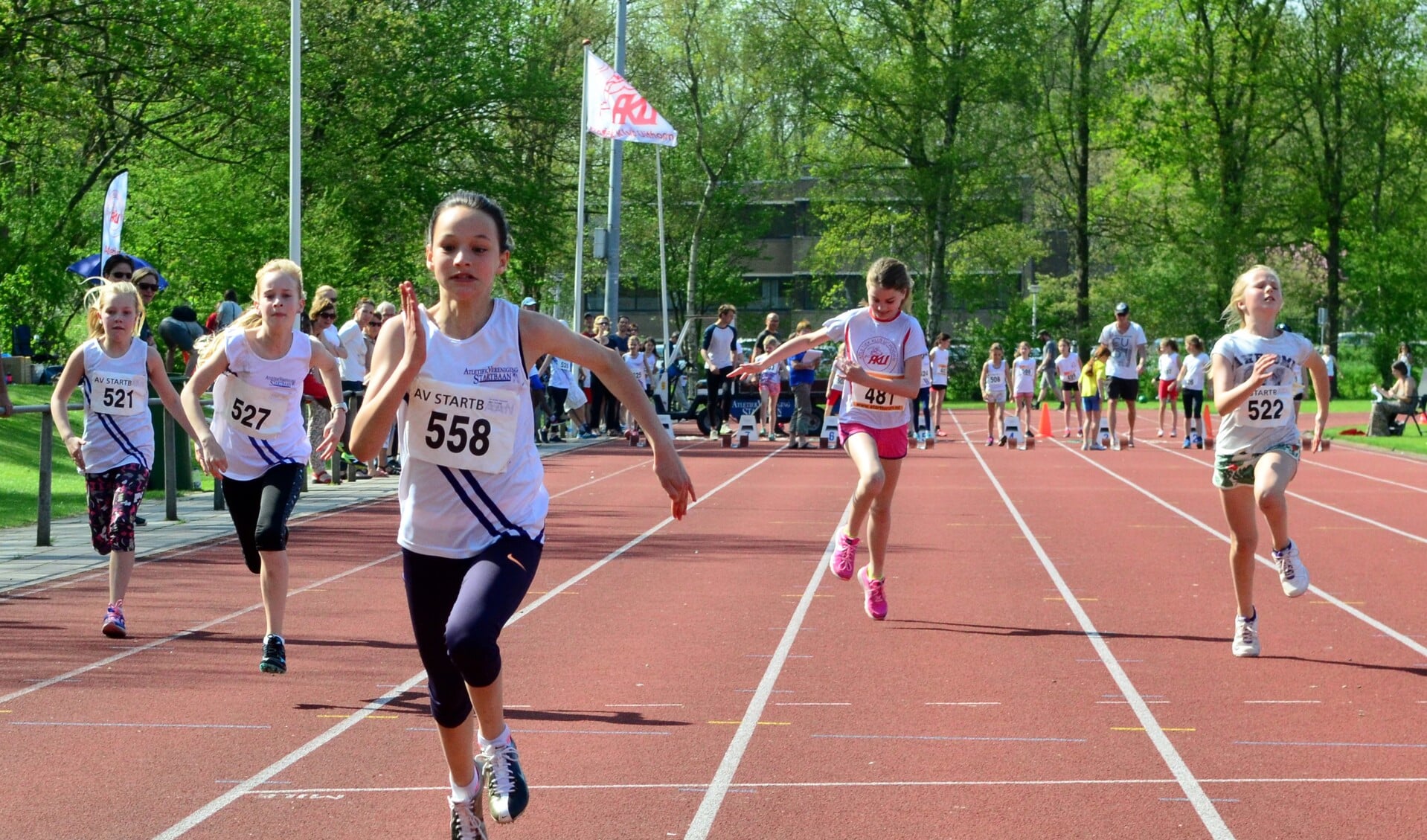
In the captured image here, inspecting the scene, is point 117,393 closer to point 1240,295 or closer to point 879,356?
point 879,356

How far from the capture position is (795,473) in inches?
821

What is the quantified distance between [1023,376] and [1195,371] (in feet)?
12.1

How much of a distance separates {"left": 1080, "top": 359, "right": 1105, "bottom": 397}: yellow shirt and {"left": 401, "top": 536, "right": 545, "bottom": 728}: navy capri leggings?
22.1 meters

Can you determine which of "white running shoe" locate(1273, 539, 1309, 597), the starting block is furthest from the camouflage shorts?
the starting block

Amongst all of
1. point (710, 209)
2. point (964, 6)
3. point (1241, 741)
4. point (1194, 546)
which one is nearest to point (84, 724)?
point (1241, 741)

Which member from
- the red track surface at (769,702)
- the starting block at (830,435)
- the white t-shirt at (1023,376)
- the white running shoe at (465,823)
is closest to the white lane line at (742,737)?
the red track surface at (769,702)

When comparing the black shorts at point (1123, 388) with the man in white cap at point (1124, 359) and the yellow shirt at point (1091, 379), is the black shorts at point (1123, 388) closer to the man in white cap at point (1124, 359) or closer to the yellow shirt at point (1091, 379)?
the man in white cap at point (1124, 359)

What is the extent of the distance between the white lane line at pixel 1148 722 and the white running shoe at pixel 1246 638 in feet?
1.94

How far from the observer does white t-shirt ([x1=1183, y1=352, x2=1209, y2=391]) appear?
82.7ft

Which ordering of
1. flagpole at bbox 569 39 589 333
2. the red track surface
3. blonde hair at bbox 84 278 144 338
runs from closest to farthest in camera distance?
1. the red track surface
2. blonde hair at bbox 84 278 144 338
3. flagpole at bbox 569 39 589 333

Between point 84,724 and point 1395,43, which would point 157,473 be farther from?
point 1395,43

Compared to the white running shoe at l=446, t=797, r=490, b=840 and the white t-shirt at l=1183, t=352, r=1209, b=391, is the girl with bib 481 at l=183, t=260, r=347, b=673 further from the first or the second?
the white t-shirt at l=1183, t=352, r=1209, b=391

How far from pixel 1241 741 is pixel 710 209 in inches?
2412

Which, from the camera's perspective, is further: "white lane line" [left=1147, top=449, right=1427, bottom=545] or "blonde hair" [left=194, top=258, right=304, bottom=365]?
"white lane line" [left=1147, top=449, right=1427, bottom=545]
